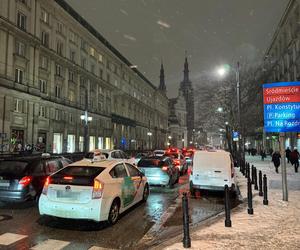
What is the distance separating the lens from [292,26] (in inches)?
1660

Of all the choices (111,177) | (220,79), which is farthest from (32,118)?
(111,177)

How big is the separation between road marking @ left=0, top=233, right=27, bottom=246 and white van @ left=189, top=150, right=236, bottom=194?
7.51m

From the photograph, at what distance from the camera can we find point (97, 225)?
24.2 feet

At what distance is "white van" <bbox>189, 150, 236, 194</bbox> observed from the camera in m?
11.9

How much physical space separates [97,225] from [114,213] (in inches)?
19.7

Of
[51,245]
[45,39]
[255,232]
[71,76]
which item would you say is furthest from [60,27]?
[255,232]

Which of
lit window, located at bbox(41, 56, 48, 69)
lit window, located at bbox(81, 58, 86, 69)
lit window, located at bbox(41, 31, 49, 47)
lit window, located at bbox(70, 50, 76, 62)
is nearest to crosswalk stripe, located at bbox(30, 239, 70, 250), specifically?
lit window, located at bbox(41, 56, 48, 69)

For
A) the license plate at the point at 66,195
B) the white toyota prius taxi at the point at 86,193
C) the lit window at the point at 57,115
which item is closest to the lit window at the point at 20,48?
the lit window at the point at 57,115

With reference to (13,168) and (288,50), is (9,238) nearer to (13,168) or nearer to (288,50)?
(13,168)

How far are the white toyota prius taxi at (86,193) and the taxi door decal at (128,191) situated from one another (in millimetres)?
54

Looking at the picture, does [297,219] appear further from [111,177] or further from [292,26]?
[292,26]

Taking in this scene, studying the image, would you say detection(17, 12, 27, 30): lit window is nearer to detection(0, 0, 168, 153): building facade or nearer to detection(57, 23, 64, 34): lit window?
detection(0, 0, 168, 153): building facade

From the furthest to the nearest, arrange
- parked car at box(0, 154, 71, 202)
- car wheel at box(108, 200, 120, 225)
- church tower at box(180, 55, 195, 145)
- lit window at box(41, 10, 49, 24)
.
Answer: church tower at box(180, 55, 195, 145), lit window at box(41, 10, 49, 24), parked car at box(0, 154, 71, 202), car wheel at box(108, 200, 120, 225)

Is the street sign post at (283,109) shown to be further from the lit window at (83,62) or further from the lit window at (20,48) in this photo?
the lit window at (83,62)
